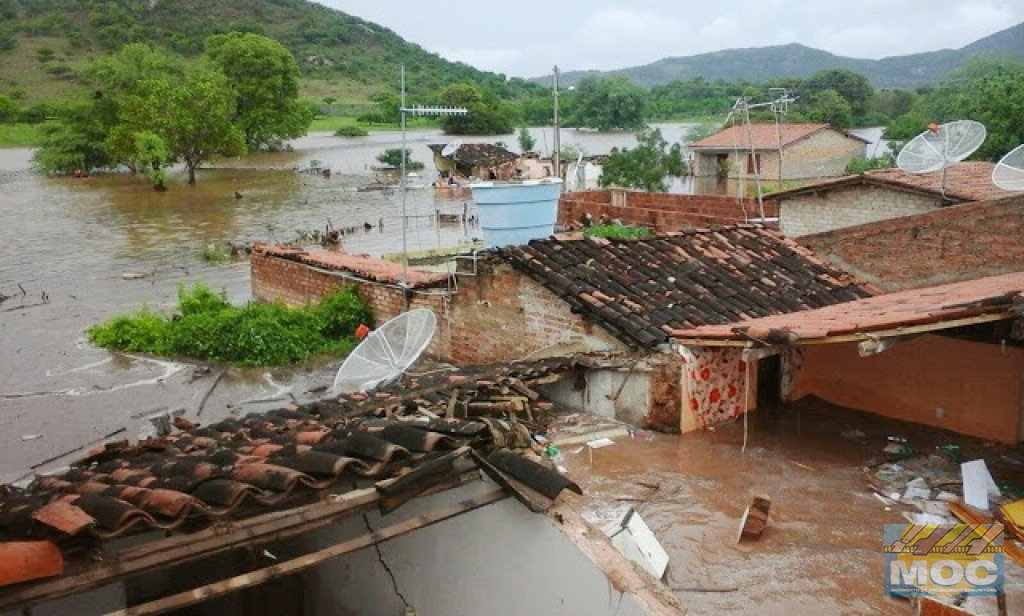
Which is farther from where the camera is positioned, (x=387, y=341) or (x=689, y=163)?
(x=689, y=163)

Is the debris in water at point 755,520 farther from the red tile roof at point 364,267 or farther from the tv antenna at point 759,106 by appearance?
the tv antenna at point 759,106

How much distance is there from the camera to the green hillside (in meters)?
94.6

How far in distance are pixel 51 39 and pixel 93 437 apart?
112880 millimetres

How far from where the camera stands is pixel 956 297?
7500 mm

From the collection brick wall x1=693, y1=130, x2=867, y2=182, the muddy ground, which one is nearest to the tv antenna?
the muddy ground

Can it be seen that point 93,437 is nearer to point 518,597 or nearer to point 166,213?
point 518,597

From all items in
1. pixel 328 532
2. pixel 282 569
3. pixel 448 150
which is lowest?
pixel 328 532

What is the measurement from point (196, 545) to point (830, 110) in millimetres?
63422

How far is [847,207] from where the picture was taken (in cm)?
1720

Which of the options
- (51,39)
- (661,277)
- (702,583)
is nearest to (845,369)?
(661,277)

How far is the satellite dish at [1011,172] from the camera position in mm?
10867

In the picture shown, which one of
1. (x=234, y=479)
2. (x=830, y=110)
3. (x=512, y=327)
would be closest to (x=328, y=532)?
(x=234, y=479)

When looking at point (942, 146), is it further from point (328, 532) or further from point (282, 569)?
point (282, 569)

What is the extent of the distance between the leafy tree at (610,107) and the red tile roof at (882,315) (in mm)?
73424
